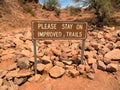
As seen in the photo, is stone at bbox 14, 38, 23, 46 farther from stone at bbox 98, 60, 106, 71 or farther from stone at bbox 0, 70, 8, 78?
stone at bbox 98, 60, 106, 71

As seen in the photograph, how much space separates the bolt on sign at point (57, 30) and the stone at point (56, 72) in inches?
21.6

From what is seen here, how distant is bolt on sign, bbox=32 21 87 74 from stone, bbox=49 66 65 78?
55 cm

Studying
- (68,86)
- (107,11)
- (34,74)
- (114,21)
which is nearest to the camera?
(68,86)

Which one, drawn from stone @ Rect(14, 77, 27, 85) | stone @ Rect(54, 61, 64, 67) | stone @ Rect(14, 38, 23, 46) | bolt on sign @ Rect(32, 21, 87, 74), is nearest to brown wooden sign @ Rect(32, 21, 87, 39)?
bolt on sign @ Rect(32, 21, 87, 74)

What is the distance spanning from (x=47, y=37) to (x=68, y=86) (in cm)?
160

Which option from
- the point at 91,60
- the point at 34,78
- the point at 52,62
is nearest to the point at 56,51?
the point at 52,62

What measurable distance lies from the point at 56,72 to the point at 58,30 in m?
1.30

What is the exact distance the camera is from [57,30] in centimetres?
625

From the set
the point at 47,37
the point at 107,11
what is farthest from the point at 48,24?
the point at 107,11

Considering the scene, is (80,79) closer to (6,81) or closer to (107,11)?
(6,81)

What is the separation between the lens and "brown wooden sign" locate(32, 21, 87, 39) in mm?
6066

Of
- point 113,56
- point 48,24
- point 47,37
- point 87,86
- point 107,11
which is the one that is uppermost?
point 107,11

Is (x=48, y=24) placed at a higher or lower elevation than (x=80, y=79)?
higher

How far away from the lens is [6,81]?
19.9 feet
